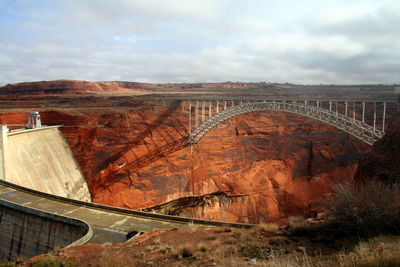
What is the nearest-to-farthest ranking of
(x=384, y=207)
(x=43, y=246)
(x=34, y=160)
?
(x=384, y=207)
(x=43, y=246)
(x=34, y=160)

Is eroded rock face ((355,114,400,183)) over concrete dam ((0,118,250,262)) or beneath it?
over

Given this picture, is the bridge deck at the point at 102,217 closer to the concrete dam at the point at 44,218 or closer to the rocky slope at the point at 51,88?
the concrete dam at the point at 44,218

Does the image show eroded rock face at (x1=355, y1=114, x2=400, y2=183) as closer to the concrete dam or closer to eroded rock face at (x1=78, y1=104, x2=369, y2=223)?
the concrete dam

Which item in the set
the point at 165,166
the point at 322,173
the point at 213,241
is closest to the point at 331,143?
the point at 322,173

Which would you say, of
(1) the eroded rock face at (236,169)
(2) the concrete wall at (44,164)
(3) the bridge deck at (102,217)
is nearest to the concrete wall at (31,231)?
(3) the bridge deck at (102,217)

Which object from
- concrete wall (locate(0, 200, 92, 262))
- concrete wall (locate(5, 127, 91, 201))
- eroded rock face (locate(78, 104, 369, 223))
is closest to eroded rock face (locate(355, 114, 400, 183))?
eroded rock face (locate(78, 104, 369, 223))

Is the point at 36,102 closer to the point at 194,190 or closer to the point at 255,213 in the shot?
the point at 194,190
